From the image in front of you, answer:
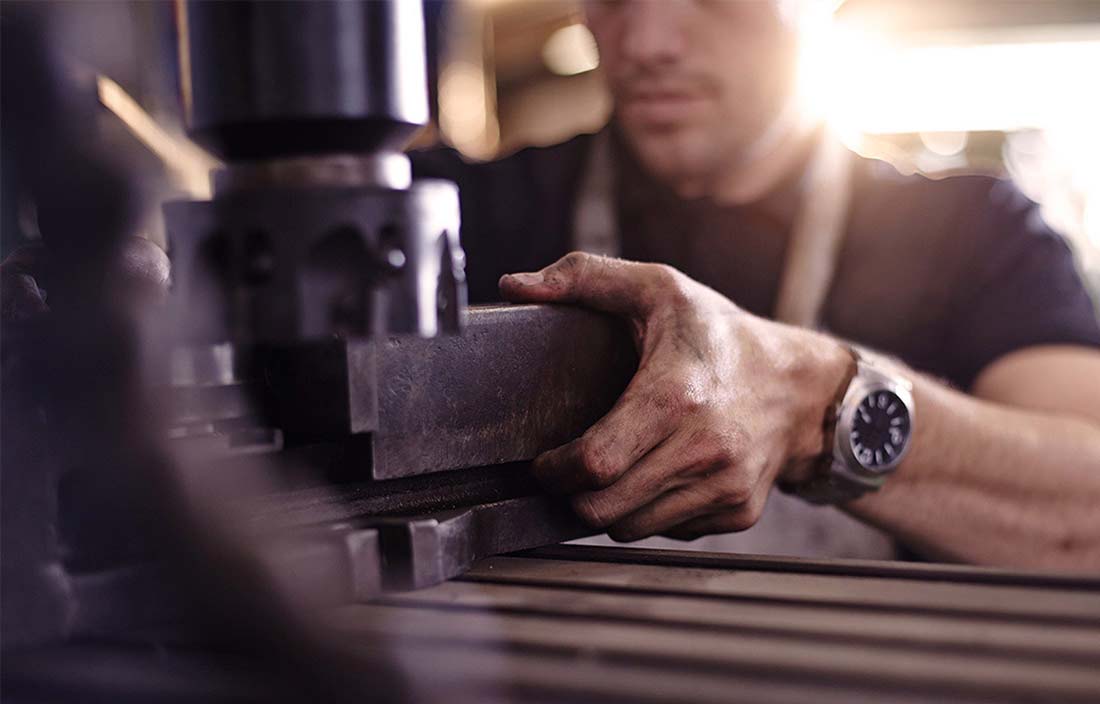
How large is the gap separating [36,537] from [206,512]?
0.29 feet

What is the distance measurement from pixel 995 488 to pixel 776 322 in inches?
15.3

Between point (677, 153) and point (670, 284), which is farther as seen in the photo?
point (677, 153)

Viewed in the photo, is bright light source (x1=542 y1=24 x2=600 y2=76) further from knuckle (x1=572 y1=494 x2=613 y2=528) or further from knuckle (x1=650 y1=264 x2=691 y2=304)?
knuckle (x1=572 y1=494 x2=613 y2=528)

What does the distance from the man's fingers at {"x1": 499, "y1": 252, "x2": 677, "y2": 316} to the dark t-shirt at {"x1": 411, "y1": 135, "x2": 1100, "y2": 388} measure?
84cm

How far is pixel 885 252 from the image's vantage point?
163 centimetres

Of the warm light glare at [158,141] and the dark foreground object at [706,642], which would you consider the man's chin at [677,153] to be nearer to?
the warm light glare at [158,141]

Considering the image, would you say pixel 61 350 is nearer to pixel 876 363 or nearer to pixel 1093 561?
pixel 876 363

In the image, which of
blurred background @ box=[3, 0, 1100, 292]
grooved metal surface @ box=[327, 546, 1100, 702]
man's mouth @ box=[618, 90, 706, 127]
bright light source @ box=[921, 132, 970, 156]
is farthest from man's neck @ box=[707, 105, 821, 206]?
bright light source @ box=[921, 132, 970, 156]

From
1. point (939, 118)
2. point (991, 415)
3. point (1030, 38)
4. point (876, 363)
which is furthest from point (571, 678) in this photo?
point (939, 118)

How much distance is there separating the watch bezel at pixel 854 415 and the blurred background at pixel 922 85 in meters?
1.05

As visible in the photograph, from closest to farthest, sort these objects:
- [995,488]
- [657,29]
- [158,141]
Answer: [158,141] → [995,488] → [657,29]

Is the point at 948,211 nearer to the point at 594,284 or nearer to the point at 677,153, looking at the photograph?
the point at 677,153

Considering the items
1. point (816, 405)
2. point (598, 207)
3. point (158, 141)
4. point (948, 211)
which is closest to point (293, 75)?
point (158, 141)

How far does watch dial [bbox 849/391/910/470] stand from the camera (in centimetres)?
A: 100
